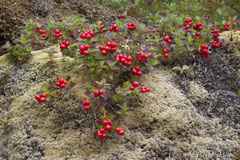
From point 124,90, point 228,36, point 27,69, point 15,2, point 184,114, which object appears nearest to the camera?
point 124,90

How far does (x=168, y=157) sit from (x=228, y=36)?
9.02 feet

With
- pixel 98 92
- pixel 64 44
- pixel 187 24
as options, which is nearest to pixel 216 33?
pixel 187 24

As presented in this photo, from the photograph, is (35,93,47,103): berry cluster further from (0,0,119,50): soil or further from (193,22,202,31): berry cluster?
(193,22,202,31): berry cluster

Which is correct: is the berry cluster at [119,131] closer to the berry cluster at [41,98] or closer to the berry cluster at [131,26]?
the berry cluster at [41,98]

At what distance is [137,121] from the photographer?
2.73m

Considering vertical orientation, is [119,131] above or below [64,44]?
below

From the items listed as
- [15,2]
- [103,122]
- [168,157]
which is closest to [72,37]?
[103,122]

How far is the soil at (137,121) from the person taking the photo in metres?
2.51

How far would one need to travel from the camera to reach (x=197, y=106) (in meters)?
3.00

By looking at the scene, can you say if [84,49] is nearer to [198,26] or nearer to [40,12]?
[198,26]

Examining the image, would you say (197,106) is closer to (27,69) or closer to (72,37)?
(72,37)

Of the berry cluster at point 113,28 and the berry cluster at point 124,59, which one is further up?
the berry cluster at point 113,28

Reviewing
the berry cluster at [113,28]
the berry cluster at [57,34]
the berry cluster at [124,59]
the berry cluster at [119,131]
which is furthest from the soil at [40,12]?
the berry cluster at [119,131]

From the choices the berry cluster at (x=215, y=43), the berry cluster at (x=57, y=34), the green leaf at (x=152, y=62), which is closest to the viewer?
the green leaf at (x=152, y=62)
